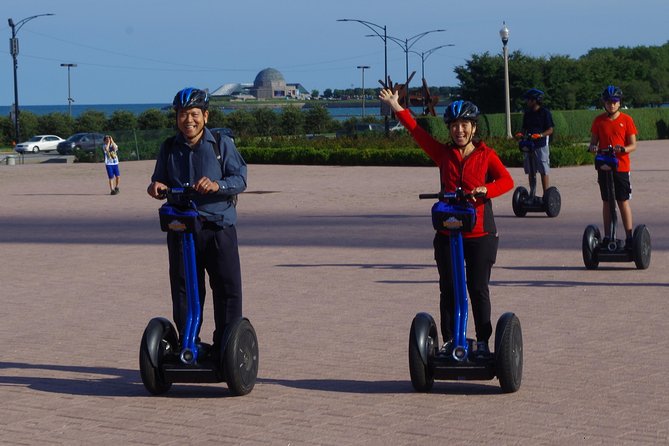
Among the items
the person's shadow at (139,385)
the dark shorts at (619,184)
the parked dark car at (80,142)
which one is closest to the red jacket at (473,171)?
the person's shadow at (139,385)

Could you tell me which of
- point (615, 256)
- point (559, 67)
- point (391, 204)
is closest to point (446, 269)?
point (615, 256)

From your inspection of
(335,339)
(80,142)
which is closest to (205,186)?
(335,339)

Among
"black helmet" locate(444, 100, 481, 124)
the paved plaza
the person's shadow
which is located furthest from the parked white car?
"black helmet" locate(444, 100, 481, 124)

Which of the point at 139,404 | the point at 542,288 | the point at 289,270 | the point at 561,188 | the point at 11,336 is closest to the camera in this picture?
the point at 139,404

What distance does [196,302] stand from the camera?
6930 mm

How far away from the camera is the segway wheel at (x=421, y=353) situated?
269 inches

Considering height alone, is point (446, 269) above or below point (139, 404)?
above

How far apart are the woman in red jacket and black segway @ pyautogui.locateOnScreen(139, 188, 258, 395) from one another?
1.18m

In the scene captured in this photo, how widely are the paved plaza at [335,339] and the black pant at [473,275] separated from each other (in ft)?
1.29

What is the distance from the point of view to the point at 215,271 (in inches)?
275

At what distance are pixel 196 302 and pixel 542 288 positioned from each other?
499 centimetres

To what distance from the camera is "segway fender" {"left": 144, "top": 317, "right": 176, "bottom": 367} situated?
6883 mm

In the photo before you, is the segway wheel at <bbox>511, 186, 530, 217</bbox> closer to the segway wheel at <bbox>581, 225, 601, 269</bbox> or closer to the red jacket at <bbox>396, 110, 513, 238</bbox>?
the segway wheel at <bbox>581, 225, 601, 269</bbox>

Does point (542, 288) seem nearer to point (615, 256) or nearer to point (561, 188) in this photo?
point (615, 256)
